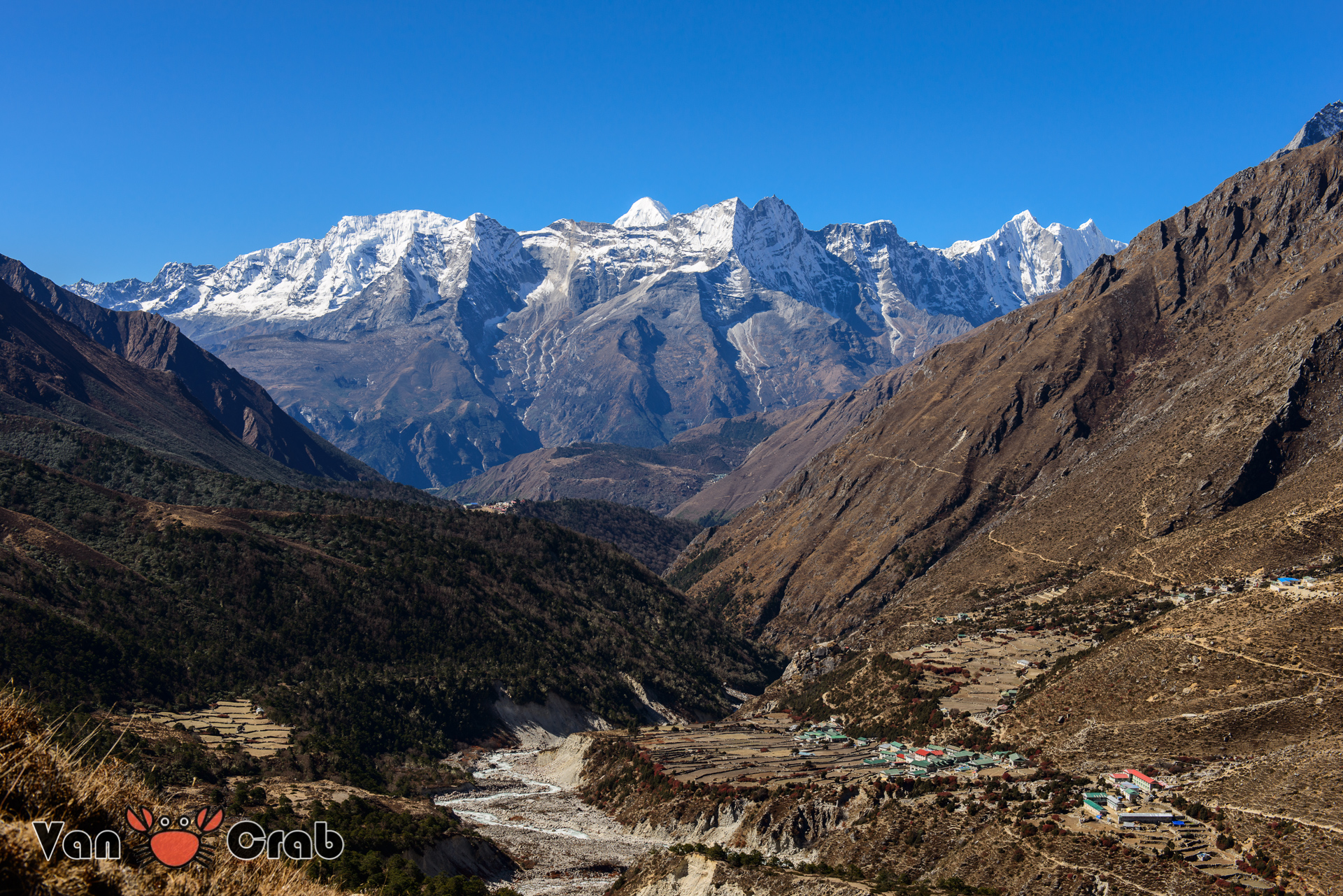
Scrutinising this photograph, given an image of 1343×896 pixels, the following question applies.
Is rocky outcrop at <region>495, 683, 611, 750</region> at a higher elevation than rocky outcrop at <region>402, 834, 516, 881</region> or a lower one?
higher

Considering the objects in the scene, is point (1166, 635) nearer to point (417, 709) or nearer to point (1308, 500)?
point (1308, 500)
